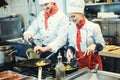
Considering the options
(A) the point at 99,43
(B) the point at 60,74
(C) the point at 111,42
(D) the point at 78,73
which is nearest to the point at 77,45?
(A) the point at 99,43

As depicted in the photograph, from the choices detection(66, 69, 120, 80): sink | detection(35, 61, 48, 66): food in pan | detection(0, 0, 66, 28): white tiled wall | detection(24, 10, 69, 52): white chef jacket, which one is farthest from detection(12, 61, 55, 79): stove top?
detection(0, 0, 66, 28): white tiled wall

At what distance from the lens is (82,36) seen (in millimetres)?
2148

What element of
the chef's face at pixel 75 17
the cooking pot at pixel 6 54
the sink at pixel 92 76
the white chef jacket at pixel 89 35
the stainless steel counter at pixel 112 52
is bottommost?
the stainless steel counter at pixel 112 52

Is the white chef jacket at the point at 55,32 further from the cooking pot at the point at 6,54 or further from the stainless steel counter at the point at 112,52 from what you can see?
the stainless steel counter at the point at 112,52

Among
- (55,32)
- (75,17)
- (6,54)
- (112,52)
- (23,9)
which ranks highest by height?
(23,9)

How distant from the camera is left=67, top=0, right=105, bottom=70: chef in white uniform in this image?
6.84 ft

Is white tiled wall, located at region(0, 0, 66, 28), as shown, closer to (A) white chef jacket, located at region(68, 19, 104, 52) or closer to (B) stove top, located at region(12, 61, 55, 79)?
(A) white chef jacket, located at region(68, 19, 104, 52)

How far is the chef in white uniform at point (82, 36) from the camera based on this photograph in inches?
82.0

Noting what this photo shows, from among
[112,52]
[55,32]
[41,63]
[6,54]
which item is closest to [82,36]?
[55,32]

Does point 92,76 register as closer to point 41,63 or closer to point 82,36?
point 41,63

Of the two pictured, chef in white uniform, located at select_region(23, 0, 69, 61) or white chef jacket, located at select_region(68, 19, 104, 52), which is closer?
white chef jacket, located at select_region(68, 19, 104, 52)

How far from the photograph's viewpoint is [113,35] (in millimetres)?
3502

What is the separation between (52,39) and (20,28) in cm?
186

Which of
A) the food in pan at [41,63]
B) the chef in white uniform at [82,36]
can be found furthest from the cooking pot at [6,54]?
the chef in white uniform at [82,36]
